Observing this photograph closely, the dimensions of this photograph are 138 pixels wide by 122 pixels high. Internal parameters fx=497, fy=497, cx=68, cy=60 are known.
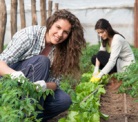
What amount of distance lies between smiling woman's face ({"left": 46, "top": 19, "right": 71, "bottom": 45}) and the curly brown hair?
0.13ft

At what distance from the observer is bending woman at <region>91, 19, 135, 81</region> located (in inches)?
278

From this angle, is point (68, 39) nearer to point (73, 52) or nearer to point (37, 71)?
point (73, 52)

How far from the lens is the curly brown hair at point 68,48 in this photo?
4.24m

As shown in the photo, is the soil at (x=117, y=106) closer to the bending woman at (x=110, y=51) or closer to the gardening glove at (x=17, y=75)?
the bending woman at (x=110, y=51)

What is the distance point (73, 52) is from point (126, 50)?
10.4 ft

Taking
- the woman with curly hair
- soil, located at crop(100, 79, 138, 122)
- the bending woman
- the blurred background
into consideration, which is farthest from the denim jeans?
the blurred background

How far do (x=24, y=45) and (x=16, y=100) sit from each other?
1121 mm

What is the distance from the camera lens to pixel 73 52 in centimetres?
434

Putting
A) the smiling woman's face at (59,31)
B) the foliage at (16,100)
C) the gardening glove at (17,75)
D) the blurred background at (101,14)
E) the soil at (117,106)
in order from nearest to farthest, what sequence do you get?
the foliage at (16,100), the gardening glove at (17,75), the smiling woman's face at (59,31), the soil at (117,106), the blurred background at (101,14)

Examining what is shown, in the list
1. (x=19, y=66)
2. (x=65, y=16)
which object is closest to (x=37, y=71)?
(x=19, y=66)

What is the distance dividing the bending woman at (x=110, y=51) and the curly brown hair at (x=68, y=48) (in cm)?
244

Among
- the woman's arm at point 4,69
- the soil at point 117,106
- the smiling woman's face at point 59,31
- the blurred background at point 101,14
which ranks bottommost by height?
the blurred background at point 101,14

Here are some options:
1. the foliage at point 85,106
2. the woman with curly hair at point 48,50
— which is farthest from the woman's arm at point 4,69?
the foliage at point 85,106

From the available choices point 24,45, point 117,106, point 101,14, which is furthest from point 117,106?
point 101,14
